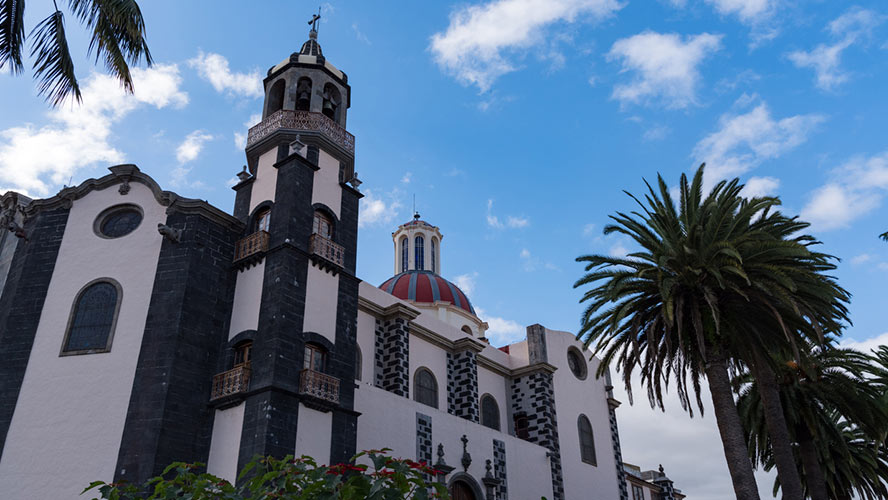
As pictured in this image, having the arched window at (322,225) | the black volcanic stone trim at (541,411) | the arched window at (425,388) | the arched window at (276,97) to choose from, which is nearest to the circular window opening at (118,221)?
the arched window at (322,225)

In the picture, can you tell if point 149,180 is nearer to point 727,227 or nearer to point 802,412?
point 727,227

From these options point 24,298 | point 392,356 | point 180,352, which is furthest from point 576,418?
point 24,298

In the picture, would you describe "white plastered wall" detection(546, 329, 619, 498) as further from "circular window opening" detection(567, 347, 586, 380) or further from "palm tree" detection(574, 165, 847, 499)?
"palm tree" detection(574, 165, 847, 499)

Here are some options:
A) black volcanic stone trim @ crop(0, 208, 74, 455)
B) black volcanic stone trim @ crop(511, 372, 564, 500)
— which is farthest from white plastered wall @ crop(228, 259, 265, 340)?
black volcanic stone trim @ crop(511, 372, 564, 500)

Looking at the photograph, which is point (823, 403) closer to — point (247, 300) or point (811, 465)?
point (811, 465)

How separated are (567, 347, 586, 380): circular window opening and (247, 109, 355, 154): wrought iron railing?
16605 millimetres

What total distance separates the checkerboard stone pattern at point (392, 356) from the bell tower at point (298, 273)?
3.69m

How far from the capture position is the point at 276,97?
28.1m

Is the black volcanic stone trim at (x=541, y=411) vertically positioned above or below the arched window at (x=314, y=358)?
above

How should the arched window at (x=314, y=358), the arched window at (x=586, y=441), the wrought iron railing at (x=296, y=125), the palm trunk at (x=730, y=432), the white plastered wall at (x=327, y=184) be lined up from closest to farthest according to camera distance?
the palm trunk at (x=730, y=432) → the arched window at (x=314, y=358) → the white plastered wall at (x=327, y=184) → the wrought iron railing at (x=296, y=125) → the arched window at (x=586, y=441)

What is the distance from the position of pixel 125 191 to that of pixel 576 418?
73.3 ft

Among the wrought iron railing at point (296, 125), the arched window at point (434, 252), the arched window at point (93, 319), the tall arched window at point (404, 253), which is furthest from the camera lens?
the tall arched window at point (404, 253)

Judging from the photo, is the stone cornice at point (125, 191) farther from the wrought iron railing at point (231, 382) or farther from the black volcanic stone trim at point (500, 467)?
the black volcanic stone trim at point (500, 467)

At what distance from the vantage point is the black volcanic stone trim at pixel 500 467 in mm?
27391
